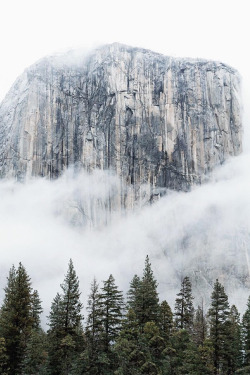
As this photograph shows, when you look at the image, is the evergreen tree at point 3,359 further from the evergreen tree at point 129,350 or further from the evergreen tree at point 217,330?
the evergreen tree at point 217,330

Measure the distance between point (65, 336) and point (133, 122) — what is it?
108357 millimetres

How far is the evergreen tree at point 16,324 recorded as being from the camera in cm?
4456

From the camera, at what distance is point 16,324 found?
4678 centimetres

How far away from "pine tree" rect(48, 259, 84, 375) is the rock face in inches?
3826

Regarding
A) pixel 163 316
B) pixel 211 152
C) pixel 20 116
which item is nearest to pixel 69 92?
pixel 20 116

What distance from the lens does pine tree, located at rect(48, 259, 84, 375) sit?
43731mm

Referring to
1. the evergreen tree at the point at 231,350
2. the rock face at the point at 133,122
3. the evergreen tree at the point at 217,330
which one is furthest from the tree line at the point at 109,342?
the rock face at the point at 133,122

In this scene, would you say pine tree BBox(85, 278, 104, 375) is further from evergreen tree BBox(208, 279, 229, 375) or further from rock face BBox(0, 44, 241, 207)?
rock face BBox(0, 44, 241, 207)

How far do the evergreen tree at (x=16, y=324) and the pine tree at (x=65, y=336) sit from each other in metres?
2.87

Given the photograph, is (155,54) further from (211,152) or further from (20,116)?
(20,116)

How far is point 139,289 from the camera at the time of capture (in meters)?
50.2

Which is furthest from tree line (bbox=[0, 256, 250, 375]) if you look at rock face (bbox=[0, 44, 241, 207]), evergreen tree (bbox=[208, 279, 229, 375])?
rock face (bbox=[0, 44, 241, 207])

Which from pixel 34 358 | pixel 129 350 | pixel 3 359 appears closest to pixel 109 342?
pixel 129 350

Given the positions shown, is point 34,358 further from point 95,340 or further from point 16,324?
point 16,324
